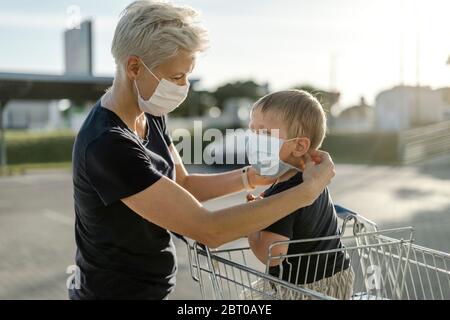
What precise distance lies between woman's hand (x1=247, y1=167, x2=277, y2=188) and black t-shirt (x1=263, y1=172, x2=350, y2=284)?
17cm

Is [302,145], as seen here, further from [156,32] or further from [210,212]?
[156,32]

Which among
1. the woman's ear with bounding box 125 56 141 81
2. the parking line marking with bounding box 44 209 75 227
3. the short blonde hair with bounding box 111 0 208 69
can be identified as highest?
the short blonde hair with bounding box 111 0 208 69

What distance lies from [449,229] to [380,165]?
12949mm

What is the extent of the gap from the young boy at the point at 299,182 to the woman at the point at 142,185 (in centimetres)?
12

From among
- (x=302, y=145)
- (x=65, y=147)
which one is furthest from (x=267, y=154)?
(x=65, y=147)

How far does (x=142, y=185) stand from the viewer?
5.68 feet

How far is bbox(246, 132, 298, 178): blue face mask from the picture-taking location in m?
2.04

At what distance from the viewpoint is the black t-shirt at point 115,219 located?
68.6 inches

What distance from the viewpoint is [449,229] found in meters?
7.28

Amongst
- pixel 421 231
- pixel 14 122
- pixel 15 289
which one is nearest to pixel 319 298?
pixel 15 289

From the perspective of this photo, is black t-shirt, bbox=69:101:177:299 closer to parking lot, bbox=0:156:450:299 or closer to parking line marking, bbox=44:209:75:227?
parking lot, bbox=0:156:450:299

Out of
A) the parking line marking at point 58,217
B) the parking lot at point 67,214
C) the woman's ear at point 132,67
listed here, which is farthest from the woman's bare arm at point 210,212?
the parking line marking at point 58,217

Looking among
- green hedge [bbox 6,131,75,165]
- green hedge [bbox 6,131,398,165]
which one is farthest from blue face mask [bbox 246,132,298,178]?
green hedge [bbox 6,131,75,165]

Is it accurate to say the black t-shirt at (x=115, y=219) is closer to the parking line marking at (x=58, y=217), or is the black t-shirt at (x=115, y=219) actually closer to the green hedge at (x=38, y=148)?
the parking line marking at (x=58, y=217)
